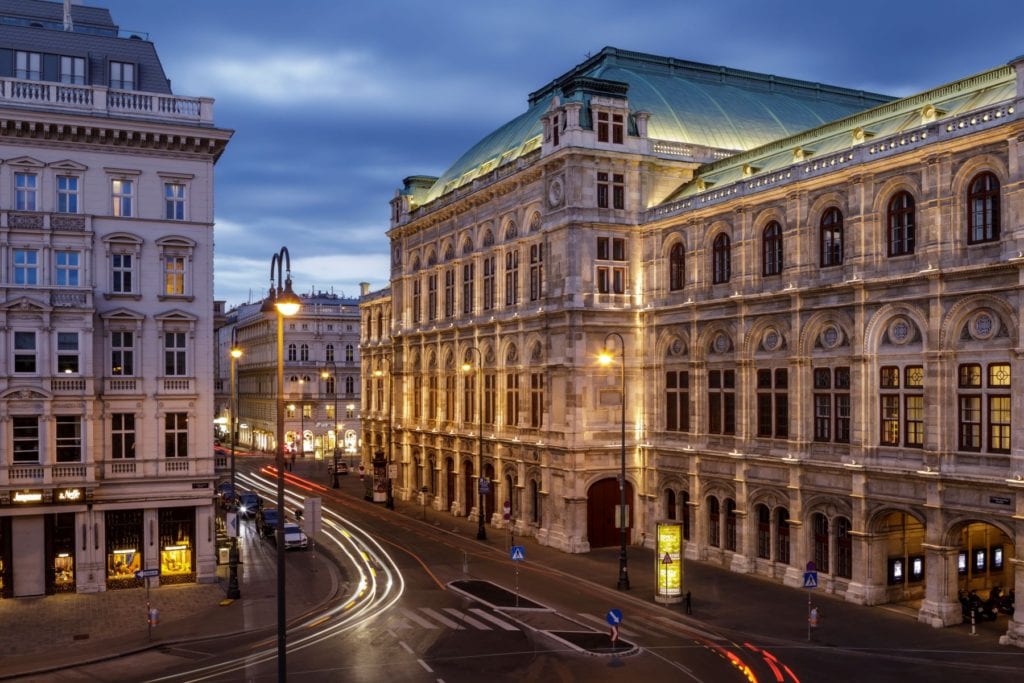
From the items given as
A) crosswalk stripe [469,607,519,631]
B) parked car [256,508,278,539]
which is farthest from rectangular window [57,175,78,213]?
crosswalk stripe [469,607,519,631]

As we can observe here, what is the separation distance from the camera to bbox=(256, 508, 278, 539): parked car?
62.0 m

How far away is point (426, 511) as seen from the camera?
72688mm

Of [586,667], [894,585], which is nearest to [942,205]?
[894,585]

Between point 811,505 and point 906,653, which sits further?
point 811,505

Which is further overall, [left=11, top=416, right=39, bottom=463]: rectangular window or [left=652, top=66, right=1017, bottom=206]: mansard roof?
[left=11, top=416, right=39, bottom=463]: rectangular window

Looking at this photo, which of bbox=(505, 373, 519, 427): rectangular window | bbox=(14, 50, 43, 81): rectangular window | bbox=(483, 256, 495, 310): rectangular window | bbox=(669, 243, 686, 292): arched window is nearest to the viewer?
bbox=(14, 50, 43, 81): rectangular window

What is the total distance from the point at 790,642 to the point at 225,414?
139 m

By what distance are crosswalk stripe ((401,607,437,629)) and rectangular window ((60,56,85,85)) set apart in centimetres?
2931

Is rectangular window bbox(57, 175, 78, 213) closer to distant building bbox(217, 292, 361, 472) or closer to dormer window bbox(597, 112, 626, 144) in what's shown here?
dormer window bbox(597, 112, 626, 144)

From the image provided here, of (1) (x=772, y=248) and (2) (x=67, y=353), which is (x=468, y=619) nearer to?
(2) (x=67, y=353)

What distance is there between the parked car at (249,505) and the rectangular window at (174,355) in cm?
2513

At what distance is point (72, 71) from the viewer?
47.3 m

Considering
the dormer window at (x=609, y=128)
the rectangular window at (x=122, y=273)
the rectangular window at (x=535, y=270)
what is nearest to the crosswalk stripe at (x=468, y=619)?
the rectangular window at (x=122, y=273)

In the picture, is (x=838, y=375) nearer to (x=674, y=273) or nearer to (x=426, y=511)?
(x=674, y=273)
